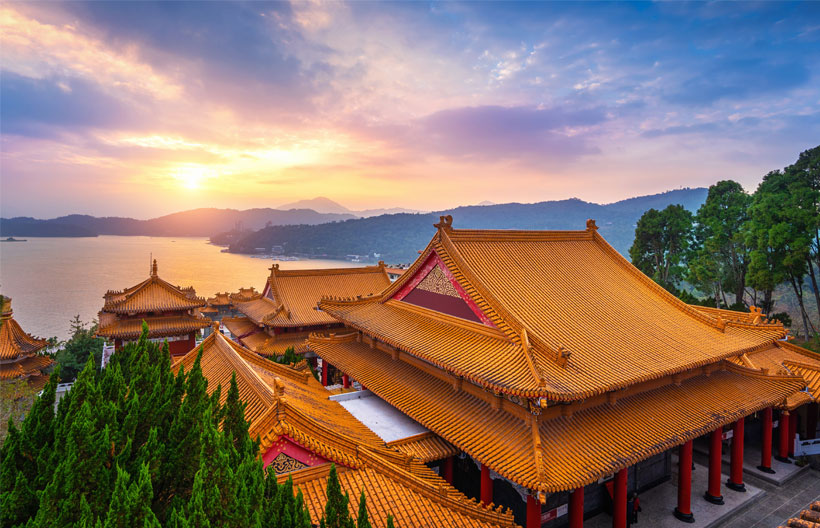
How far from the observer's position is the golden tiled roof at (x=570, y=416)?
9.12 m

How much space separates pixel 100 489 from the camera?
492 cm

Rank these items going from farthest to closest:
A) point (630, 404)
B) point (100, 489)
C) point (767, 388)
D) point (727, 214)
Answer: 1. point (727, 214)
2. point (767, 388)
3. point (630, 404)
4. point (100, 489)

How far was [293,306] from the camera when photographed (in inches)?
1174

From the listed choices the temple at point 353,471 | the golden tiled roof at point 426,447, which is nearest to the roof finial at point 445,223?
the golden tiled roof at point 426,447

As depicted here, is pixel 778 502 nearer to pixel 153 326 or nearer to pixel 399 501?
pixel 399 501

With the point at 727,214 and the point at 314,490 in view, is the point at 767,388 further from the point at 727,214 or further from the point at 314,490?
the point at 727,214

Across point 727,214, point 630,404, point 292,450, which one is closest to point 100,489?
point 292,450

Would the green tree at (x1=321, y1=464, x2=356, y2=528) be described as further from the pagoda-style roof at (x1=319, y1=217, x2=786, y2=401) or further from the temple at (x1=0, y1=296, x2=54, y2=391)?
the temple at (x1=0, y1=296, x2=54, y2=391)

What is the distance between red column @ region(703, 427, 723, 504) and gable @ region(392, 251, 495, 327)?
7836 mm

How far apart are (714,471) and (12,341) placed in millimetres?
32726

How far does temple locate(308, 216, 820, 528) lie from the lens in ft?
31.7

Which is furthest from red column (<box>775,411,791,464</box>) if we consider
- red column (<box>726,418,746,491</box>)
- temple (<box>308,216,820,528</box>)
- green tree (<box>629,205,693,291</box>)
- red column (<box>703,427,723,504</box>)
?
green tree (<box>629,205,693,291</box>)

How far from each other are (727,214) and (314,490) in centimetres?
3936

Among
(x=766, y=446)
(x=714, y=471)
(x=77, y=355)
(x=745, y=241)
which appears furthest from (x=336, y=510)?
(x=77, y=355)
